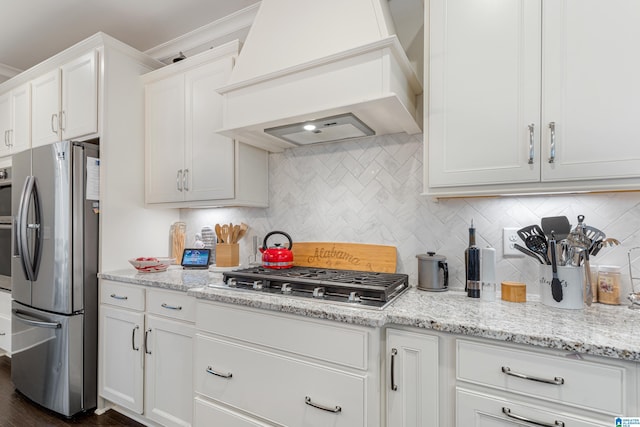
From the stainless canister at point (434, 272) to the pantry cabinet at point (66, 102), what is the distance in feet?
7.58

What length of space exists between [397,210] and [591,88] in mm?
968

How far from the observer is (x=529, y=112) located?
129cm

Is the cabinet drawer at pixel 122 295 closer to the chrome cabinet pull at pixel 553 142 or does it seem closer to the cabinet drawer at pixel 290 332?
the cabinet drawer at pixel 290 332

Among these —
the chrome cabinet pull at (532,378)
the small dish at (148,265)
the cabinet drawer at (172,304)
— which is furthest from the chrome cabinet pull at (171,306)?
the chrome cabinet pull at (532,378)

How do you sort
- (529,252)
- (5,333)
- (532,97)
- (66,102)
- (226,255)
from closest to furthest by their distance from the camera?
(532,97)
(529,252)
(226,255)
(66,102)
(5,333)

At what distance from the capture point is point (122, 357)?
2041 mm

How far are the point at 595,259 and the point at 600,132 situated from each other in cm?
58

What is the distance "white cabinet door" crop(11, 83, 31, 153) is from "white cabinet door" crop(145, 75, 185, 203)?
1.16 m

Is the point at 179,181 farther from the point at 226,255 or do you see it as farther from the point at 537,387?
the point at 537,387

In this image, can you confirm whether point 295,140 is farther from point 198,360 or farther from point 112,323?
point 112,323

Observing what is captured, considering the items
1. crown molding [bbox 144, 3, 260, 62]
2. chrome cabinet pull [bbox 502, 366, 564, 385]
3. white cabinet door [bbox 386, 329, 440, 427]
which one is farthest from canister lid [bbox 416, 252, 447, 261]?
crown molding [bbox 144, 3, 260, 62]

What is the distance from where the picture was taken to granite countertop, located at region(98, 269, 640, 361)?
3.16 ft

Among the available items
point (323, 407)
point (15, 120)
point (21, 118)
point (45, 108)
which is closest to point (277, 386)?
point (323, 407)

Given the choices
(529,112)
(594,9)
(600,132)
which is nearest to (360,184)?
(529,112)
